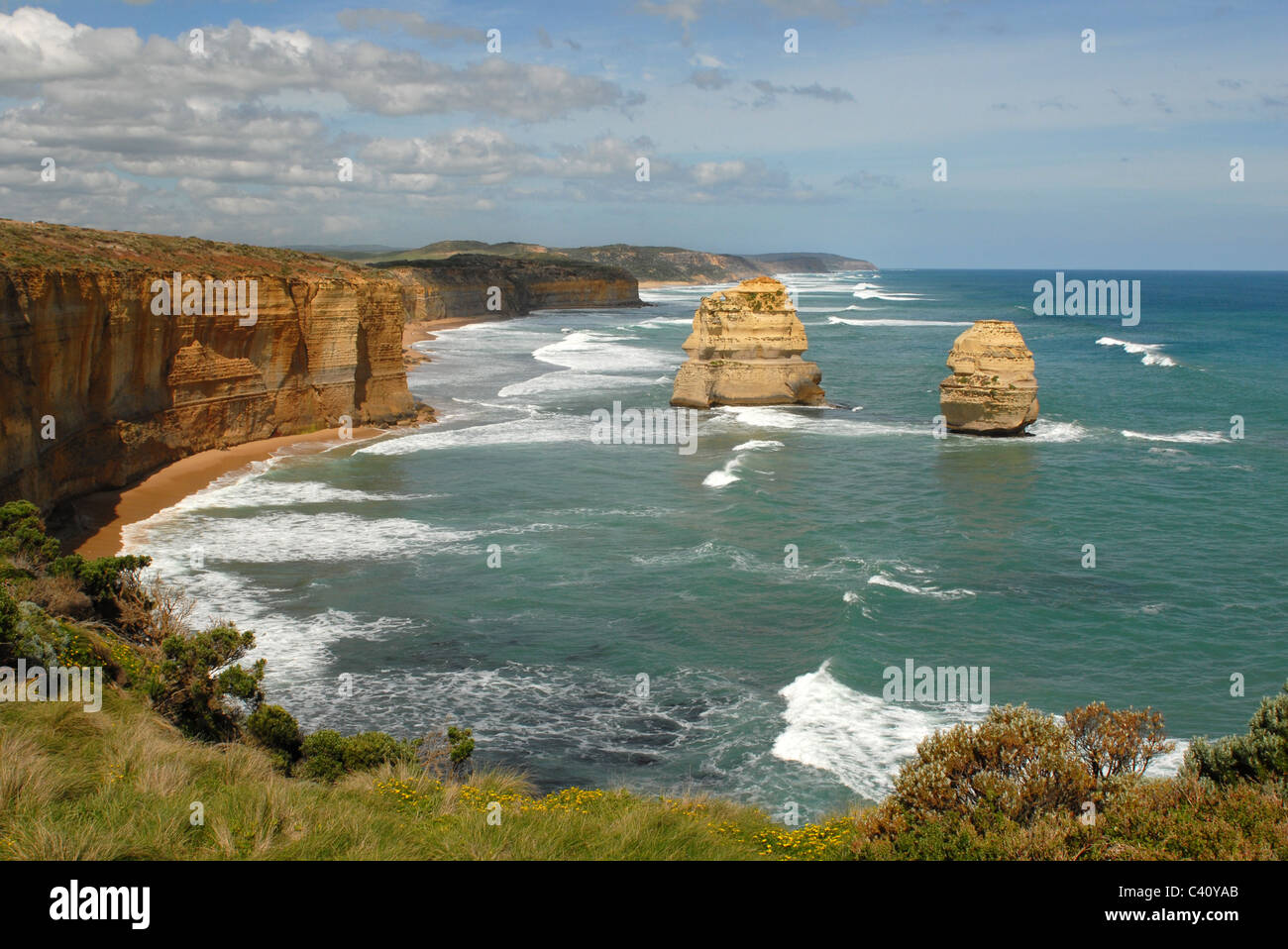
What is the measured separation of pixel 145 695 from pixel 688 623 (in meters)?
9.69

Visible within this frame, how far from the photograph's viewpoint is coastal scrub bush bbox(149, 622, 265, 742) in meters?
12.9

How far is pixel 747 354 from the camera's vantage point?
4441 centimetres

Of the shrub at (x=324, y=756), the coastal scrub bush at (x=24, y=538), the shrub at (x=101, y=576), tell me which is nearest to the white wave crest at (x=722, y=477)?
the shrub at (x=101, y=576)

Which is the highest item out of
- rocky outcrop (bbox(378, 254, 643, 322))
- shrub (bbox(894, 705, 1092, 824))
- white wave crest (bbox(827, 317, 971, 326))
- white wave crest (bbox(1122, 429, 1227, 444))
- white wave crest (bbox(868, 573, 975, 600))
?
rocky outcrop (bbox(378, 254, 643, 322))

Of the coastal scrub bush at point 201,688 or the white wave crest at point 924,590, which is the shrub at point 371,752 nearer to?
the coastal scrub bush at point 201,688

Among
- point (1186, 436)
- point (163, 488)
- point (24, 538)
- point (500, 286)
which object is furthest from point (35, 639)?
point (500, 286)

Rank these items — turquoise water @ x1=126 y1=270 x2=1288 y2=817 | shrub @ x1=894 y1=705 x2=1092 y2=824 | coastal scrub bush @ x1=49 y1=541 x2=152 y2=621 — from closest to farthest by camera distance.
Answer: shrub @ x1=894 y1=705 x2=1092 y2=824 → turquoise water @ x1=126 y1=270 x2=1288 y2=817 → coastal scrub bush @ x1=49 y1=541 x2=152 y2=621

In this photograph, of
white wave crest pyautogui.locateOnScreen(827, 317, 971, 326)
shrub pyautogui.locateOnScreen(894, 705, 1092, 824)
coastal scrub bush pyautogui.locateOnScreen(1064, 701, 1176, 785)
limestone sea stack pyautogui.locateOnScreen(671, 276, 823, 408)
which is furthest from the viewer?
white wave crest pyautogui.locateOnScreen(827, 317, 971, 326)

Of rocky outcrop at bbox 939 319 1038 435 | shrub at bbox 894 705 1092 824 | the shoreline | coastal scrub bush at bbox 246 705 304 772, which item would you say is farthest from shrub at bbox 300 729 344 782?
rocky outcrop at bbox 939 319 1038 435

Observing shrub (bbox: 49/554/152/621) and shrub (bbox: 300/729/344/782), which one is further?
shrub (bbox: 49/554/152/621)

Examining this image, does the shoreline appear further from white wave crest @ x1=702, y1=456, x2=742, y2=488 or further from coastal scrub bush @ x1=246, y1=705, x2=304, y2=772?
white wave crest @ x1=702, y1=456, x2=742, y2=488

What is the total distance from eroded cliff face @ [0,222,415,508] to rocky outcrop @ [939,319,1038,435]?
21169 millimetres

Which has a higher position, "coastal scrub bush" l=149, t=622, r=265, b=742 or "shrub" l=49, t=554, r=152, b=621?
"shrub" l=49, t=554, r=152, b=621
